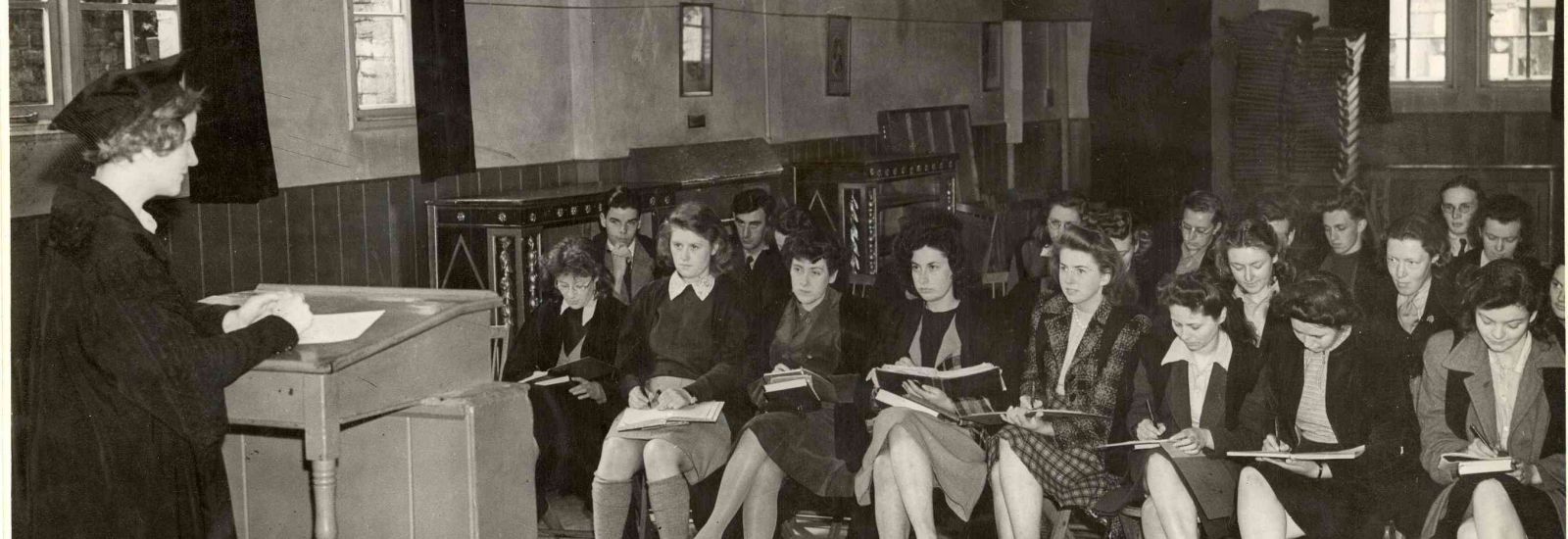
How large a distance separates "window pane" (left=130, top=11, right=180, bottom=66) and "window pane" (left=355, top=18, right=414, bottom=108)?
58 cm

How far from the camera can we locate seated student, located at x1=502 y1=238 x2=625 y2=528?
4.88 m

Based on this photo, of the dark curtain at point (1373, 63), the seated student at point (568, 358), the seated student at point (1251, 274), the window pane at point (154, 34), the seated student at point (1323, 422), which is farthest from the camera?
the dark curtain at point (1373, 63)

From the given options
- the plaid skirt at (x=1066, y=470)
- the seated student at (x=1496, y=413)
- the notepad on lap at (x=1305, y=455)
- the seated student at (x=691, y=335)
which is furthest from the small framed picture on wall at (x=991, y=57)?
the notepad on lap at (x=1305, y=455)

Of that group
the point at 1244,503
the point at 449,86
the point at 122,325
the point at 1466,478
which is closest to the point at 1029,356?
the point at 1244,503

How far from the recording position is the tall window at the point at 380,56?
4641 mm

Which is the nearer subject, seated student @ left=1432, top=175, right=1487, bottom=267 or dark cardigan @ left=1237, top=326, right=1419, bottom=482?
dark cardigan @ left=1237, top=326, right=1419, bottom=482

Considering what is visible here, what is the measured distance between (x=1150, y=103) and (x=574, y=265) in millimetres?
2421

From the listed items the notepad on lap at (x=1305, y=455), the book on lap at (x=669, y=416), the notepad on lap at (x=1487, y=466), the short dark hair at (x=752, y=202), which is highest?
the short dark hair at (x=752, y=202)

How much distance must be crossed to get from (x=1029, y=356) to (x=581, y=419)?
1488mm

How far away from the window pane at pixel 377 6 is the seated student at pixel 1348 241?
3.17 metres

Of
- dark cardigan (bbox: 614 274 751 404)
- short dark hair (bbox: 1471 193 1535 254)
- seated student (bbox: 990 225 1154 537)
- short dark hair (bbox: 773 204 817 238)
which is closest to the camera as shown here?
→ seated student (bbox: 990 225 1154 537)

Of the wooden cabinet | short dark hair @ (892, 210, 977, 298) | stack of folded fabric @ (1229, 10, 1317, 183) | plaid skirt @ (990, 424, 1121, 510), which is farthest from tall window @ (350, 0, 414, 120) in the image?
stack of folded fabric @ (1229, 10, 1317, 183)

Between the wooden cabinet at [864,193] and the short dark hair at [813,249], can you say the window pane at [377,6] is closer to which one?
the short dark hair at [813,249]

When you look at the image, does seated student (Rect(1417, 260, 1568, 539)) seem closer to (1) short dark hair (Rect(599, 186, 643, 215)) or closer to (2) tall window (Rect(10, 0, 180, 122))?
(1) short dark hair (Rect(599, 186, 643, 215))
